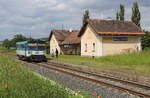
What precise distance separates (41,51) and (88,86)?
1842 centimetres

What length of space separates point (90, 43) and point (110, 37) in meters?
3.87

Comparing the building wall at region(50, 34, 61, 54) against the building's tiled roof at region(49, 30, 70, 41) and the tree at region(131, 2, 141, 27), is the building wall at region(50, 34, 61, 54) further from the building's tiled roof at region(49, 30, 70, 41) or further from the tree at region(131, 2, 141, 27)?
the tree at region(131, 2, 141, 27)

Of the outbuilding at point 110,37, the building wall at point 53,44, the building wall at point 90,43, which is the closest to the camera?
the outbuilding at point 110,37

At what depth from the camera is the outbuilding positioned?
117 ft

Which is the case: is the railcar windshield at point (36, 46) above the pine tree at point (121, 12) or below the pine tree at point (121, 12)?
below

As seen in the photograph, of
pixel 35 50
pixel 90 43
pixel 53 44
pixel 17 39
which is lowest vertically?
pixel 35 50

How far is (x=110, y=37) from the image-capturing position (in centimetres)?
3616

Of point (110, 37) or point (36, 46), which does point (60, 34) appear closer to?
point (110, 37)

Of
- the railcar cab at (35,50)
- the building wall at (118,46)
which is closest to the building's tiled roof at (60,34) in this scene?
the building wall at (118,46)

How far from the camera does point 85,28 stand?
40562 mm

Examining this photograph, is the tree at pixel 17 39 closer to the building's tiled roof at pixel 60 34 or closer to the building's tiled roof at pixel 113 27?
the building's tiled roof at pixel 60 34

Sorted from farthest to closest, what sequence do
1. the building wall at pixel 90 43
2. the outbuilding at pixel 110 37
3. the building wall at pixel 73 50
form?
the building wall at pixel 73 50
the building wall at pixel 90 43
the outbuilding at pixel 110 37

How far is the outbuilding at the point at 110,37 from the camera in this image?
3572 cm

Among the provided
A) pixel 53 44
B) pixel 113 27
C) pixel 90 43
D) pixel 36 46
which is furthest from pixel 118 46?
pixel 53 44
